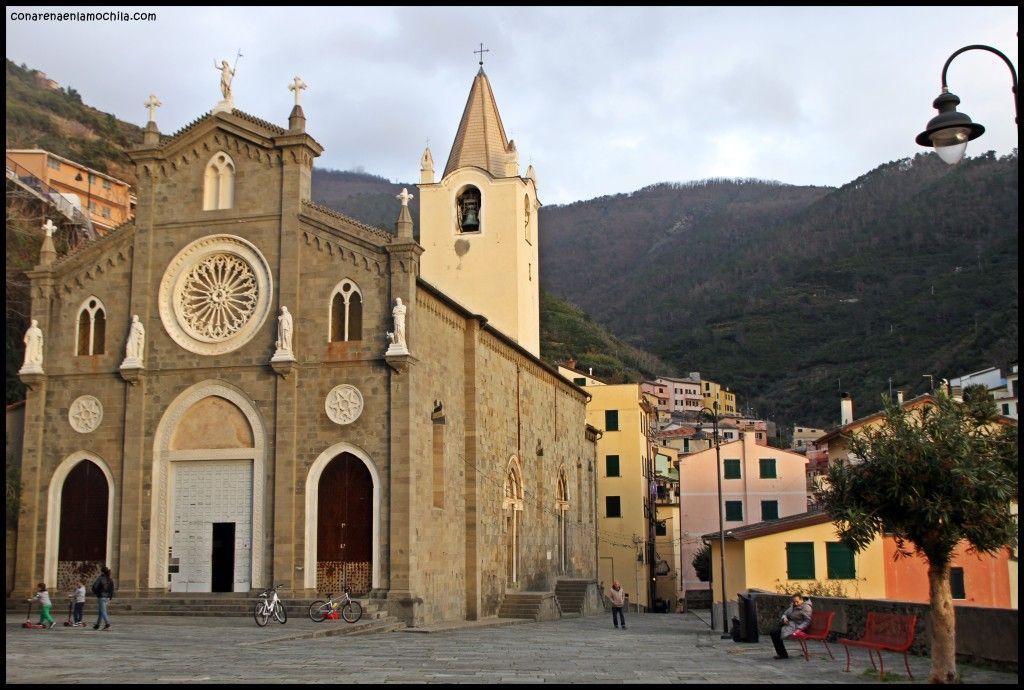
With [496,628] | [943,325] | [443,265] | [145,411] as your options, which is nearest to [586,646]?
[496,628]

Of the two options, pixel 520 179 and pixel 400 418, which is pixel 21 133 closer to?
pixel 520 179

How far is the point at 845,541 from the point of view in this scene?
1577cm

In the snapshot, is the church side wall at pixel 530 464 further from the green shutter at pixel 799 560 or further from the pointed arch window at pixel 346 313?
the green shutter at pixel 799 560

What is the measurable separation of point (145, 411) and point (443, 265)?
1926 cm

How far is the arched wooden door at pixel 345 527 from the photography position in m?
31.5

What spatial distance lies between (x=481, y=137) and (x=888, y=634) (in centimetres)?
3901

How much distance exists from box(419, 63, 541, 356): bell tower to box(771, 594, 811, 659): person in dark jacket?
30387 mm

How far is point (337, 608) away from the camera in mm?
29281

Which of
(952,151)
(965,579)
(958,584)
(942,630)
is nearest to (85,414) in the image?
(942,630)

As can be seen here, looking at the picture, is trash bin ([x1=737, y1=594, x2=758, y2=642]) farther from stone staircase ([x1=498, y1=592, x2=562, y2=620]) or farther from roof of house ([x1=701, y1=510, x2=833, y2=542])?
stone staircase ([x1=498, y1=592, x2=562, y2=620])

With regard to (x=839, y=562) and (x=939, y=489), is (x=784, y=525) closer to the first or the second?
(x=839, y=562)

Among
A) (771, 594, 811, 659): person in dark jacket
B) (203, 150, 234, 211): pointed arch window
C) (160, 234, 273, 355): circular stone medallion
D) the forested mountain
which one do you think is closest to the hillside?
the forested mountain

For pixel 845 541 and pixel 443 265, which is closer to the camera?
pixel 845 541

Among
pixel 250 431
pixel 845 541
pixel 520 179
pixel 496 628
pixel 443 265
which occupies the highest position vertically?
A: pixel 520 179
